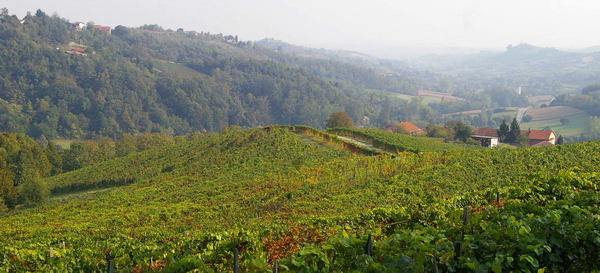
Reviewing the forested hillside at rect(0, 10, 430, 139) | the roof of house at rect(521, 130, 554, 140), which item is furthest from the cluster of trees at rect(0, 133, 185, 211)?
the roof of house at rect(521, 130, 554, 140)

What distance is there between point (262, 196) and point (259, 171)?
32.5 ft

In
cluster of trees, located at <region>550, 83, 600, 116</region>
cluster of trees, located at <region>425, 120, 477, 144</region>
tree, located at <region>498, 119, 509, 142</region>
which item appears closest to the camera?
cluster of trees, located at <region>425, 120, 477, 144</region>

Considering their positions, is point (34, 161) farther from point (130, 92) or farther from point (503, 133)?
point (130, 92)

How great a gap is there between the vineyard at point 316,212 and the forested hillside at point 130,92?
95.8 meters

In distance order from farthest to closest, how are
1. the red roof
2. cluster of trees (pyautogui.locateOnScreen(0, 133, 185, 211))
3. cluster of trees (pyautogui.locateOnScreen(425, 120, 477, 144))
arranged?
the red roof < cluster of trees (pyautogui.locateOnScreen(425, 120, 477, 144)) < cluster of trees (pyautogui.locateOnScreen(0, 133, 185, 211))

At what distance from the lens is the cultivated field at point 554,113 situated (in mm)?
132375

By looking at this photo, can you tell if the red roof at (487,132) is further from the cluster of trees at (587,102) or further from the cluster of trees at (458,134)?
the cluster of trees at (587,102)

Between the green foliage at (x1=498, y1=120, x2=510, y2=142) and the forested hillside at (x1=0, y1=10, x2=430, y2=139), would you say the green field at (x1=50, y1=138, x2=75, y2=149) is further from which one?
the green foliage at (x1=498, y1=120, x2=510, y2=142)

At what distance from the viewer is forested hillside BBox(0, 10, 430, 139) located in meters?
133

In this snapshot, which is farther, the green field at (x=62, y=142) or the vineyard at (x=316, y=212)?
the green field at (x=62, y=142)

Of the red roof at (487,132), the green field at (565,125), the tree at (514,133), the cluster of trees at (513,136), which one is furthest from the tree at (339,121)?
the green field at (565,125)

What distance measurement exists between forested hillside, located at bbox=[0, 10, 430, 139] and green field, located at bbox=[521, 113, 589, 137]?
44105mm

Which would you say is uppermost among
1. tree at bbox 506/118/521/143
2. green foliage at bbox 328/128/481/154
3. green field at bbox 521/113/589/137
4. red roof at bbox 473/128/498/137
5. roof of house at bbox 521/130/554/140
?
green foliage at bbox 328/128/481/154

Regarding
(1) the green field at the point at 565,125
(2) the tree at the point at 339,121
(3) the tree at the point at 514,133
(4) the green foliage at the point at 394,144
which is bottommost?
(1) the green field at the point at 565,125
